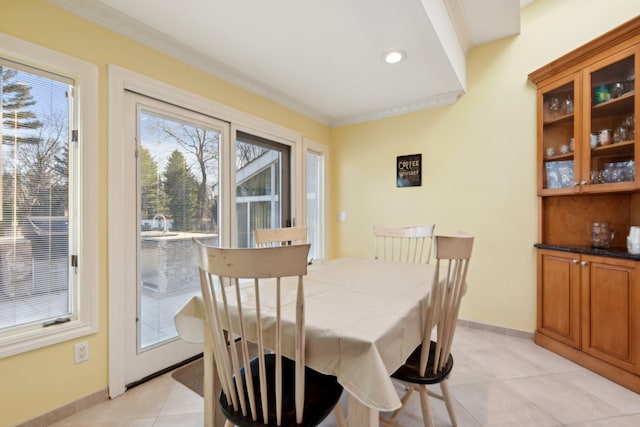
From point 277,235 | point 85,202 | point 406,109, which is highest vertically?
point 406,109

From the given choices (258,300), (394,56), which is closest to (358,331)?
(258,300)

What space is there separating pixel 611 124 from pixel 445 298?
2.10 meters

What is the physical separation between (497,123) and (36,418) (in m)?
3.97

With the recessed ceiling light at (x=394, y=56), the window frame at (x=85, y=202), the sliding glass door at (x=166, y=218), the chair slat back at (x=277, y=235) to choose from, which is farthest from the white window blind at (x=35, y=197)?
the recessed ceiling light at (x=394, y=56)

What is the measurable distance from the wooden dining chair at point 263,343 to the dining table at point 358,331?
0.08 metres

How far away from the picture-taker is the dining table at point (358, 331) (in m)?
0.82

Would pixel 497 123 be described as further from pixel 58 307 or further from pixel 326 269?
pixel 58 307

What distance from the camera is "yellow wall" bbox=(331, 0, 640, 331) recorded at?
2455 mm

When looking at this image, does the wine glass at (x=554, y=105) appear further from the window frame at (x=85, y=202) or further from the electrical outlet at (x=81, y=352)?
the electrical outlet at (x=81, y=352)

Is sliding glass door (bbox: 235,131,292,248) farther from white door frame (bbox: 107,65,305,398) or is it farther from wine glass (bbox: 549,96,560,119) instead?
wine glass (bbox: 549,96,560,119)

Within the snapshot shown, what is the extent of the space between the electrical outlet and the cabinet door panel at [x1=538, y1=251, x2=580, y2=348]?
134 inches

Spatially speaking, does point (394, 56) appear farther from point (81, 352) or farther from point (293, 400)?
point (81, 352)

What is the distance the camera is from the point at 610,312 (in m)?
1.95

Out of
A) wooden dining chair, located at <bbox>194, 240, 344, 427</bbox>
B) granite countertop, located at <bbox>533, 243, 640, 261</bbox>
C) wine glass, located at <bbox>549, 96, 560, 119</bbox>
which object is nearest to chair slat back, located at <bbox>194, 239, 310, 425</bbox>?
wooden dining chair, located at <bbox>194, 240, 344, 427</bbox>
